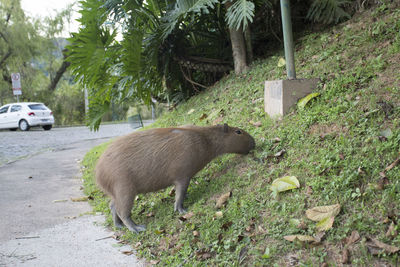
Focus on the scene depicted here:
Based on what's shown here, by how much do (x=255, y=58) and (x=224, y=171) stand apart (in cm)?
350

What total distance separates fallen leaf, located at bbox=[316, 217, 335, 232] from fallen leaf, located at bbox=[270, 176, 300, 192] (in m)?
0.52

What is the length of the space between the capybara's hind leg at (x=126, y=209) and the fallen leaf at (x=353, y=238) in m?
2.12

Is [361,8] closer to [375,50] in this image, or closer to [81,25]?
[375,50]

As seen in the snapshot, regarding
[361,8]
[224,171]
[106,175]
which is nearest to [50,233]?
[106,175]

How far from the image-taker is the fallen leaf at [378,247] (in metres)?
2.28

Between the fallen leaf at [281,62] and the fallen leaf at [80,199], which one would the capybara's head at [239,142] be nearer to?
the fallen leaf at [281,62]

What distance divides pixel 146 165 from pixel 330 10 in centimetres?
403

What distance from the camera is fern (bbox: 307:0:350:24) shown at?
5.93 m

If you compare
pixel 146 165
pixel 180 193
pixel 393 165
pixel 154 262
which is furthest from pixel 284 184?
pixel 146 165

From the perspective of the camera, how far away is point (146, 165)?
395 centimetres

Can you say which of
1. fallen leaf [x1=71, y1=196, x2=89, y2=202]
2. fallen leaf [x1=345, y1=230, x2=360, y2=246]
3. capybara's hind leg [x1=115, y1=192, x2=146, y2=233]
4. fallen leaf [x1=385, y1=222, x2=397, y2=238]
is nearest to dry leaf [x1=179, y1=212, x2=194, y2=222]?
capybara's hind leg [x1=115, y1=192, x2=146, y2=233]

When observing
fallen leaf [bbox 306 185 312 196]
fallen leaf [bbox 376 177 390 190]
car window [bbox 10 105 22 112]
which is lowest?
fallen leaf [bbox 306 185 312 196]

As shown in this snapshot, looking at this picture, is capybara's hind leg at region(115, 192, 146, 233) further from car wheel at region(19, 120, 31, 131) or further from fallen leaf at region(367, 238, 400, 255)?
car wheel at region(19, 120, 31, 131)

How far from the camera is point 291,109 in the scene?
15.0 ft
